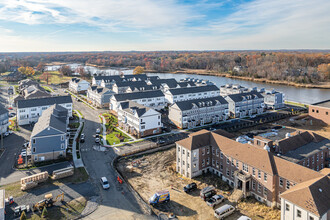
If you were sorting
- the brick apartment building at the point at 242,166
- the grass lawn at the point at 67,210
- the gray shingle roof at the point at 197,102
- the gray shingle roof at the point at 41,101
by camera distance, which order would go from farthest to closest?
the gray shingle roof at the point at 41,101
the gray shingle roof at the point at 197,102
the brick apartment building at the point at 242,166
the grass lawn at the point at 67,210

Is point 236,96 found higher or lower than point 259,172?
higher

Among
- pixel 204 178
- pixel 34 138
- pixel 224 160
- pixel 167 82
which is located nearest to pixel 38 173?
pixel 34 138

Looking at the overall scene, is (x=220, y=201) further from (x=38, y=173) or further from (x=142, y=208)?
(x=38, y=173)

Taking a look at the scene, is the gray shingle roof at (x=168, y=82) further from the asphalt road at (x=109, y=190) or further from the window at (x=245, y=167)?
the window at (x=245, y=167)

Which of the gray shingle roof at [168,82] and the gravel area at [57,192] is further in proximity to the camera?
the gray shingle roof at [168,82]

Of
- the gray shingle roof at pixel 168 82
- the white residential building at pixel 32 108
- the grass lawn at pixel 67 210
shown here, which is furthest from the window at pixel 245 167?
the gray shingle roof at pixel 168 82

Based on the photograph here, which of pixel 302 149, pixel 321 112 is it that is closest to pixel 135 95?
pixel 302 149
